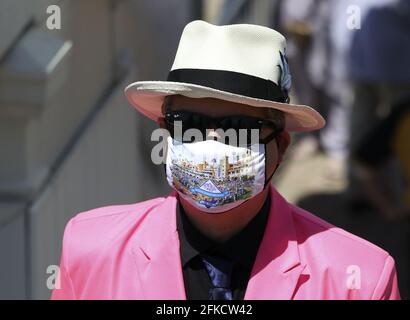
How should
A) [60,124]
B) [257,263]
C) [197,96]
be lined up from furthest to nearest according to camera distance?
[60,124] → [257,263] → [197,96]

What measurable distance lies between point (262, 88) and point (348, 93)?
566 centimetres

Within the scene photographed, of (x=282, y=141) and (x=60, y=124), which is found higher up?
(x=282, y=141)

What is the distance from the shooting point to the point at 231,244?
285cm

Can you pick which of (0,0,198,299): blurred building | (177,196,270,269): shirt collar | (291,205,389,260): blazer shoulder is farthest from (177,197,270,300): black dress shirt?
(0,0,198,299): blurred building

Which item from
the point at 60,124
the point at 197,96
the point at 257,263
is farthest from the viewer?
the point at 60,124

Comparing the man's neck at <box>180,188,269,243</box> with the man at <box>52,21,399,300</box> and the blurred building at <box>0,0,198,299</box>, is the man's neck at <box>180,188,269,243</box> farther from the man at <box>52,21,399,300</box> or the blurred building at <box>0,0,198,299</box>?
the blurred building at <box>0,0,198,299</box>

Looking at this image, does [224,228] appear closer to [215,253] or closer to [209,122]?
[215,253]

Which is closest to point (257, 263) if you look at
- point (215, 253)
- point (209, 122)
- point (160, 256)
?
point (215, 253)

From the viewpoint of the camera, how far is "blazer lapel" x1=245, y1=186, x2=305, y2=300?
2.79 metres

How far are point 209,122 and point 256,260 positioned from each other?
388 mm

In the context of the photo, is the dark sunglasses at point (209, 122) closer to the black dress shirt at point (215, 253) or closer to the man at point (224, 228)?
the man at point (224, 228)

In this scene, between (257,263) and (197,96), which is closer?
(197,96)
